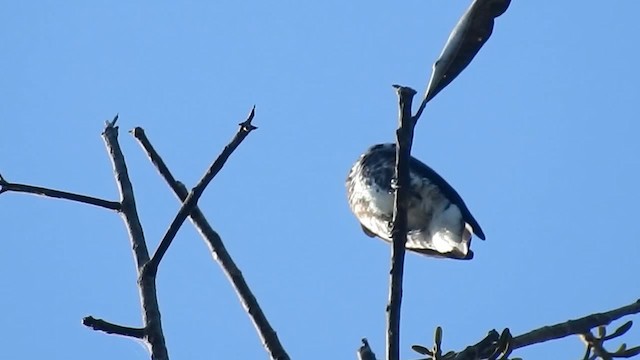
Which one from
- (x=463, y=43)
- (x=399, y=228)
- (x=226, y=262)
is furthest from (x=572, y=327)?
(x=226, y=262)

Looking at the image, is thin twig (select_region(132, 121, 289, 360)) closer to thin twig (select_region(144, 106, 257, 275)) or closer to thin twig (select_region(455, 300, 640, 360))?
thin twig (select_region(144, 106, 257, 275))

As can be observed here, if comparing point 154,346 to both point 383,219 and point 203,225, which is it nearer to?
point 203,225

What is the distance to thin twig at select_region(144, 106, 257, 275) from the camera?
2203 millimetres

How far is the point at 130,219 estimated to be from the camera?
2402 millimetres

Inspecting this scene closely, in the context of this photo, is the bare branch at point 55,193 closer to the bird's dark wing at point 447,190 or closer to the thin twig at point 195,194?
the thin twig at point 195,194

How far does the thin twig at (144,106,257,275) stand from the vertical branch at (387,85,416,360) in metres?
0.35

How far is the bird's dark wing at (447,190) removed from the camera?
573cm

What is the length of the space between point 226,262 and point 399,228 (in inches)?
17.0

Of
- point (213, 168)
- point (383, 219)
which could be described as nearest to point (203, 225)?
point (213, 168)

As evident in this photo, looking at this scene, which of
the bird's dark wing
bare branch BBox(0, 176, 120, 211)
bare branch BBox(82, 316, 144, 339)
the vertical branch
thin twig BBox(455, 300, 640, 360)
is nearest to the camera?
the vertical branch

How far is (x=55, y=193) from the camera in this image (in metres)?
2.43

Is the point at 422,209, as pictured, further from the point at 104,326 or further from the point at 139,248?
the point at 104,326

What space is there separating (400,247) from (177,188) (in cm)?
63

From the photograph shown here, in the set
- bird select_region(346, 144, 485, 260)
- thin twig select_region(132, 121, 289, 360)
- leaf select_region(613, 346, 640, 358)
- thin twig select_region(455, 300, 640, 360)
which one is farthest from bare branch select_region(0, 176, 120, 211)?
bird select_region(346, 144, 485, 260)
